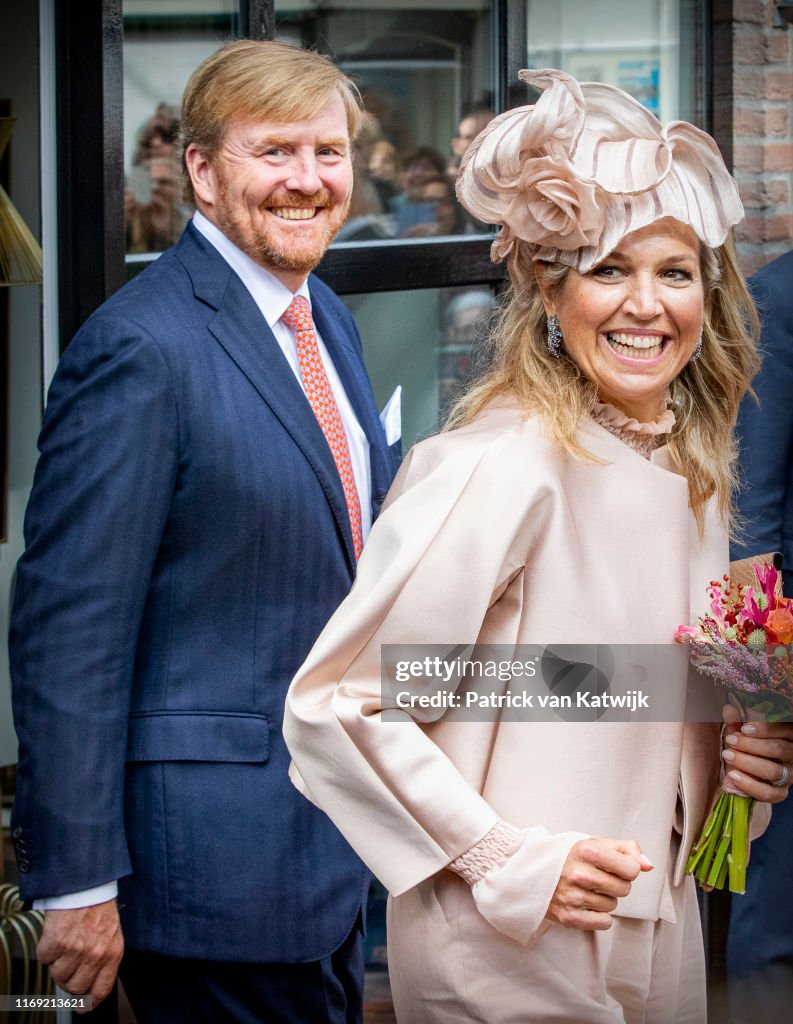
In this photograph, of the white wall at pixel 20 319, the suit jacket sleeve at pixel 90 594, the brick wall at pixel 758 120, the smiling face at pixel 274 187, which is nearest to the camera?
the suit jacket sleeve at pixel 90 594

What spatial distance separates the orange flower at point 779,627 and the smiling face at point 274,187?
1072 millimetres

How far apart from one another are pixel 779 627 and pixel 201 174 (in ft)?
4.29

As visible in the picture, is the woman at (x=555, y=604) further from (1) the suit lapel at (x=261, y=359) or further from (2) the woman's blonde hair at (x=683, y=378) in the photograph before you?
(1) the suit lapel at (x=261, y=359)

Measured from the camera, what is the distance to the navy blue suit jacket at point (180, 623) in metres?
2.21

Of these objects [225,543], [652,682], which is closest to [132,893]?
[225,543]

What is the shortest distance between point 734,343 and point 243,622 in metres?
0.88

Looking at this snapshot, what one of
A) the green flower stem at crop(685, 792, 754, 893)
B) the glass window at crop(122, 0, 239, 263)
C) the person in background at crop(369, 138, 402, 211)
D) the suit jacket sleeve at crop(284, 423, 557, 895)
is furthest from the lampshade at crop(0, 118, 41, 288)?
the green flower stem at crop(685, 792, 754, 893)

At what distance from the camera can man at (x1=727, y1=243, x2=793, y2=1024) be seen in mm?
3277

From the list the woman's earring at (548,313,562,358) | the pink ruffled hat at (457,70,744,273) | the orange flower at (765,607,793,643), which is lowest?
the orange flower at (765,607,793,643)

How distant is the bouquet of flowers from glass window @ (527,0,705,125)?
2.45 m

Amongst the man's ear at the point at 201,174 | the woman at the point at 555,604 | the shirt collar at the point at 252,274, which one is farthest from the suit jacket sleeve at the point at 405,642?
the man's ear at the point at 201,174

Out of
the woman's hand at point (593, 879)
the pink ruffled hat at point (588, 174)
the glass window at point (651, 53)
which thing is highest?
the glass window at point (651, 53)

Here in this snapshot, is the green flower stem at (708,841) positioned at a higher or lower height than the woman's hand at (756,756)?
lower

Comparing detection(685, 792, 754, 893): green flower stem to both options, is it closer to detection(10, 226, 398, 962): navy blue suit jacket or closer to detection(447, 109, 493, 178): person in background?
detection(10, 226, 398, 962): navy blue suit jacket
